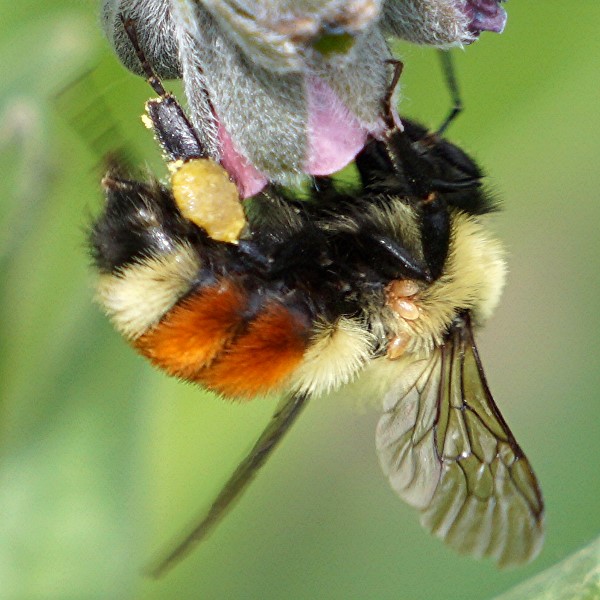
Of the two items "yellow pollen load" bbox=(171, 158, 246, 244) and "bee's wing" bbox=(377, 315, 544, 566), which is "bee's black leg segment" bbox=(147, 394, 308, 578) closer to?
"bee's wing" bbox=(377, 315, 544, 566)

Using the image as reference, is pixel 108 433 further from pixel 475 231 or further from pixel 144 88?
pixel 475 231

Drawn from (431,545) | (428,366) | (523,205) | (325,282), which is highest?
(325,282)

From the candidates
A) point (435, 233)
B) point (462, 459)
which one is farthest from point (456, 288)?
point (462, 459)

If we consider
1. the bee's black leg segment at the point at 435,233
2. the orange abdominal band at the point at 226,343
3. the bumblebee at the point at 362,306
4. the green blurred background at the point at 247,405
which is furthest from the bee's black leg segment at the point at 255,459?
the green blurred background at the point at 247,405

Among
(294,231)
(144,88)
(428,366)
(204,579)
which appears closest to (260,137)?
(294,231)

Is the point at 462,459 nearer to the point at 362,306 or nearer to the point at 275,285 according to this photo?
the point at 362,306

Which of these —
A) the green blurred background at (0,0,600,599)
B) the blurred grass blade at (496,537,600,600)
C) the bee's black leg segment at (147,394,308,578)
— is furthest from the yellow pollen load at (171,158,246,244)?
the blurred grass blade at (496,537,600,600)
